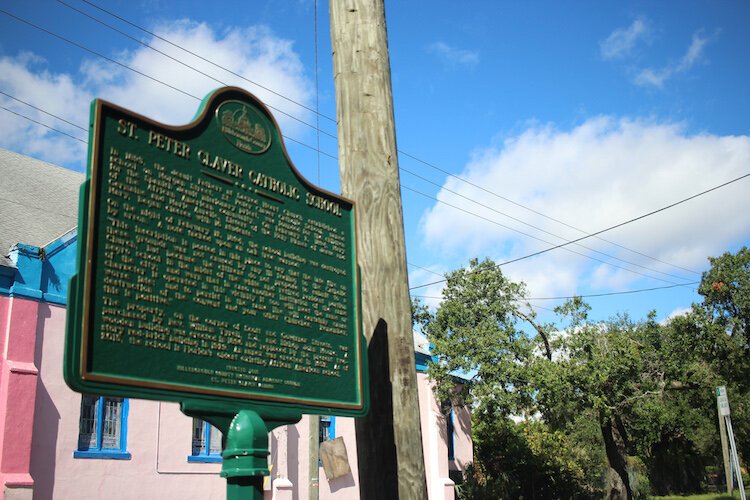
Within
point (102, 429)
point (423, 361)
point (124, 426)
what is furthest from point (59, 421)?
point (423, 361)

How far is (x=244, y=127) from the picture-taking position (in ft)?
18.4

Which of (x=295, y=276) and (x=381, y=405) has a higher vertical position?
(x=295, y=276)

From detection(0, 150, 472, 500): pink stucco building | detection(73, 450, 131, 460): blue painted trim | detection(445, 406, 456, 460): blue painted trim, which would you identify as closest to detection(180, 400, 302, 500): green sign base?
detection(0, 150, 472, 500): pink stucco building

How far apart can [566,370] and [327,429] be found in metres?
8.26

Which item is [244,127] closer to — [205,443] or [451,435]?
[205,443]

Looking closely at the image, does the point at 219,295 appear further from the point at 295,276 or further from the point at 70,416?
the point at 70,416

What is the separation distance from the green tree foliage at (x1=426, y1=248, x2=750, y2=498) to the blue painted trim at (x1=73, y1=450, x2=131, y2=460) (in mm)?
11235

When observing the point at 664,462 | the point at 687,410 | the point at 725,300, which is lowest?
the point at 664,462

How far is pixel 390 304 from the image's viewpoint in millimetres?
6246

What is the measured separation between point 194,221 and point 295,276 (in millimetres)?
1012

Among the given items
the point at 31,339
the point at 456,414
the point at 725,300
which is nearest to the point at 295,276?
the point at 31,339

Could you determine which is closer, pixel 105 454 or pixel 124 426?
pixel 105 454

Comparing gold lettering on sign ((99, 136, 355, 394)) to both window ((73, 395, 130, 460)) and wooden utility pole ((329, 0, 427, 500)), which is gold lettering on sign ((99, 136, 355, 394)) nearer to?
wooden utility pole ((329, 0, 427, 500))

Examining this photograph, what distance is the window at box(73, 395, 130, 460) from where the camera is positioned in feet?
49.6
